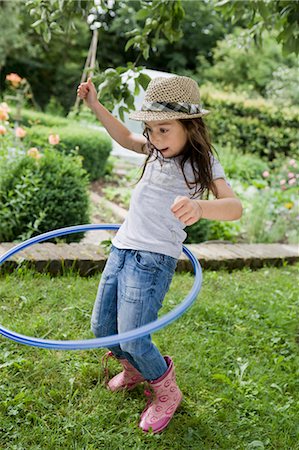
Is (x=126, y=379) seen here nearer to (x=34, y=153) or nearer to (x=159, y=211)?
(x=159, y=211)

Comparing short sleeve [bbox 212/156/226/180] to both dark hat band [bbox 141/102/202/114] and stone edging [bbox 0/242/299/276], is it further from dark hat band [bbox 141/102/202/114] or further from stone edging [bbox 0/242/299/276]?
stone edging [bbox 0/242/299/276]

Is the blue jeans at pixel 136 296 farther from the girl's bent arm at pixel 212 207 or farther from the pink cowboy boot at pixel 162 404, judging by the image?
the girl's bent arm at pixel 212 207

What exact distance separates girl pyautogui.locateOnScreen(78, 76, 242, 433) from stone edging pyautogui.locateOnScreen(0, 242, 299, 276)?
136cm

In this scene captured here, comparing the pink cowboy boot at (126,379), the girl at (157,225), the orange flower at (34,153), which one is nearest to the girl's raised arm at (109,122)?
the girl at (157,225)

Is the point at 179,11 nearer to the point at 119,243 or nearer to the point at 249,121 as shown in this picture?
the point at 119,243

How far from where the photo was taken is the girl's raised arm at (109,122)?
8.52 feet

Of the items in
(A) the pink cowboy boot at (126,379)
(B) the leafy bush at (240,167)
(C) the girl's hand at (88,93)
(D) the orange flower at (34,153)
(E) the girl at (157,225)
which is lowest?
(B) the leafy bush at (240,167)

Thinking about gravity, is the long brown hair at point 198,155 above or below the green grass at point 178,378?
above

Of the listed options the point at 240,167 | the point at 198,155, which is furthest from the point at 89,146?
the point at 198,155

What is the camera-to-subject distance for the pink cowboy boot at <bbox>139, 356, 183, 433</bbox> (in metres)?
2.36

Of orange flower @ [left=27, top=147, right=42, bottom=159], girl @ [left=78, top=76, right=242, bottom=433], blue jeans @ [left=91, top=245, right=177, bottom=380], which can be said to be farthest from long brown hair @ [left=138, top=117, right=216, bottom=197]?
orange flower @ [left=27, top=147, right=42, bottom=159]

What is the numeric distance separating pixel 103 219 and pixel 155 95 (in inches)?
157

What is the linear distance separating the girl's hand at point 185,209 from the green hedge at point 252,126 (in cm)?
912

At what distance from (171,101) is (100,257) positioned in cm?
192
